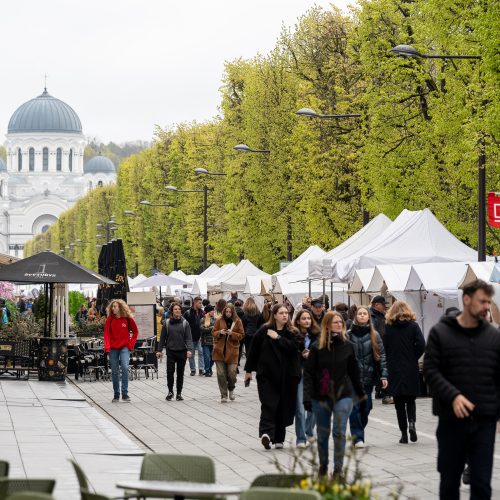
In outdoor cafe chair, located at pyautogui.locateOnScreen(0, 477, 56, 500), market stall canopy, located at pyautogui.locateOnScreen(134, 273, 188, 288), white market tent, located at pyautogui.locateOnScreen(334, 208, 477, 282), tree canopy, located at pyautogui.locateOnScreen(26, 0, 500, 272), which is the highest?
tree canopy, located at pyautogui.locateOnScreen(26, 0, 500, 272)

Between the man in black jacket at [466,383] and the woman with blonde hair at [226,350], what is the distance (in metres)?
12.5

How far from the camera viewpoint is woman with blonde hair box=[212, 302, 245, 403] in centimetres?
2194

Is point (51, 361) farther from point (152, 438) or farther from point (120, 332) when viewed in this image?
point (152, 438)

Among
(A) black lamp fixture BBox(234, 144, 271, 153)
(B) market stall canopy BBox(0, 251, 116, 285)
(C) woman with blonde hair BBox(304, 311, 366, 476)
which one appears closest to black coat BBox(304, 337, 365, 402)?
(C) woman with blonde hair BBox(304, 311, 366, 476)

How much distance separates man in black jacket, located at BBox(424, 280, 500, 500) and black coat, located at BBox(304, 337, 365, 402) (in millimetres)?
3337

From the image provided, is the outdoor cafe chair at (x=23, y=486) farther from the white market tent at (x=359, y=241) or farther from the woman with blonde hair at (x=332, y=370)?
the white market tent at (x=359, y=241)

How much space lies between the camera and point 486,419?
930 cm

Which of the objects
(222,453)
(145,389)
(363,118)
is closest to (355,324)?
(222,453)

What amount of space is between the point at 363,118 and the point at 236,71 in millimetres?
20241

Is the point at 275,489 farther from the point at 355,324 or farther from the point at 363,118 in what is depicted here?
the point at 363,118

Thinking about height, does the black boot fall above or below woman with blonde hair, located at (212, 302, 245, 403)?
below

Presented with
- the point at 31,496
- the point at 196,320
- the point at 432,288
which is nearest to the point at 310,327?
the point at 432,288

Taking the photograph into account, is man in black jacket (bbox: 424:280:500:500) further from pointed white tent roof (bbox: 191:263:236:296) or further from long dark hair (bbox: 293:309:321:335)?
Result: pointed white tent roof (bbox: 191:263:236:296)

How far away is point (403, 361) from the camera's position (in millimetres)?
15719
